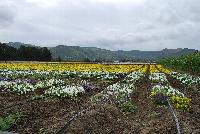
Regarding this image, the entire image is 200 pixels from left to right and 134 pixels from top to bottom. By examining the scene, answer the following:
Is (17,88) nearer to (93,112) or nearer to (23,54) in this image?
(93,112)

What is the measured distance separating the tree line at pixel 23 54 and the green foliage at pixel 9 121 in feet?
256

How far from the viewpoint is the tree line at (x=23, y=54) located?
92.2 metres

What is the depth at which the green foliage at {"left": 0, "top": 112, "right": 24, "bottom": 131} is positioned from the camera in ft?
39.8

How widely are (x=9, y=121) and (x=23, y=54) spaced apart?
287 ft

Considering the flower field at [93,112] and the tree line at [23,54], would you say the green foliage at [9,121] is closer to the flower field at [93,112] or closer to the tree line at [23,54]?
the flower field at [93,112]

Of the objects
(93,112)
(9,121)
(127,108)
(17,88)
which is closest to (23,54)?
(17,88)

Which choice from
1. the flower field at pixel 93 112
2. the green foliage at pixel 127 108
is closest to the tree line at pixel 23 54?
the flower field at pixel 93 112

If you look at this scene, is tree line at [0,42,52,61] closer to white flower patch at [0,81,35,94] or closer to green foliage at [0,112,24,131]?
white flower patch at [0,81,35,94]

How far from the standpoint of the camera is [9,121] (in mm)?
12984

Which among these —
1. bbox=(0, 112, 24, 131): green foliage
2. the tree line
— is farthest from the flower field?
the tree line

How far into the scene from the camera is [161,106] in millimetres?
17422

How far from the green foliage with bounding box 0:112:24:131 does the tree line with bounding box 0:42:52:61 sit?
256ft

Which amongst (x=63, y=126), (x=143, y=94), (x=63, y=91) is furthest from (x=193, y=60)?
(x=63, y=126)

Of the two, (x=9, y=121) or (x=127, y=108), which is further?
(x=127, y=108)
